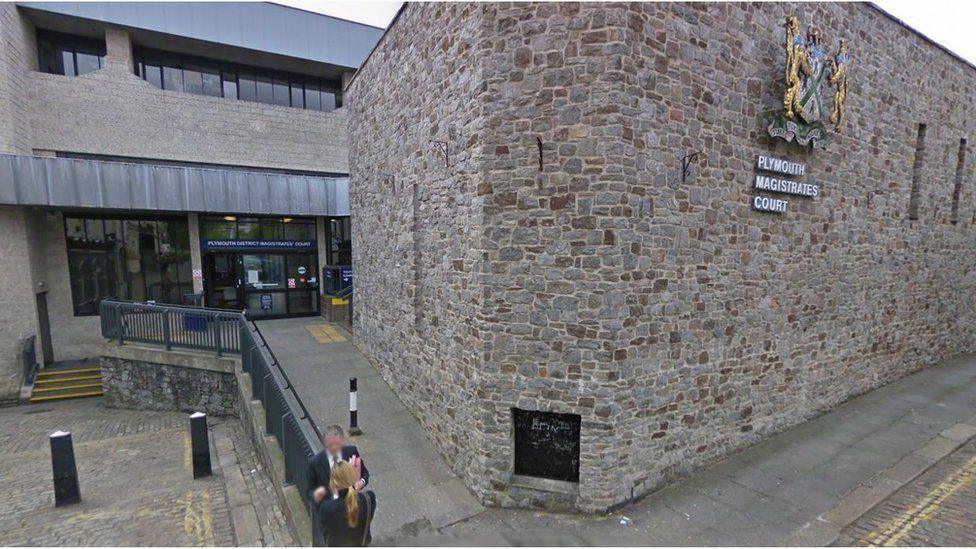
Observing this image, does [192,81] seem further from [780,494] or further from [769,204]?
[780,494]

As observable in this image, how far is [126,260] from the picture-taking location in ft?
50.2

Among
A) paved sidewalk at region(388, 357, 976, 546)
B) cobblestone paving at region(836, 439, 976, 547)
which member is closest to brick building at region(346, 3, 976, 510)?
paved sidewalk at region(388, 357, 976, 546)

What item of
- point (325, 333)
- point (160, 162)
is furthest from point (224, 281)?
point (325, 333)

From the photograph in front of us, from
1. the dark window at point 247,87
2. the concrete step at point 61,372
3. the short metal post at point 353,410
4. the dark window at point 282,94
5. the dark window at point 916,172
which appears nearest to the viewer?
the short metal post at point 353,410

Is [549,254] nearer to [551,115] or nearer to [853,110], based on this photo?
[551,115]

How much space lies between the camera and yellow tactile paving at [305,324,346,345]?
42.7 ft

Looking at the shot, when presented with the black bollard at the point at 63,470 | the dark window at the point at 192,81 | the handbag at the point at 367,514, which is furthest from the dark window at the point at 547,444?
the dark window at the point at 192,81

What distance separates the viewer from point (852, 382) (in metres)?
8.99

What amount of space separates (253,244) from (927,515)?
1844 centimetres

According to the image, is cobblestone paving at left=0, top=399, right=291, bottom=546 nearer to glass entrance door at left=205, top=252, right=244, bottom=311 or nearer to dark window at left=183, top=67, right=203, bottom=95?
glass entrance door at left=205, top=252, right=244, bottom=311

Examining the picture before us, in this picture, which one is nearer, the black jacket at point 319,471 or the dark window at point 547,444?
the black jacket at point 319,471

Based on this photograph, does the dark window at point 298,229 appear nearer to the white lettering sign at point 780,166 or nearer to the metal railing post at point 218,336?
the metal railing post at point 218,336

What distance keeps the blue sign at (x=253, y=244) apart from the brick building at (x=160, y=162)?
0.05m

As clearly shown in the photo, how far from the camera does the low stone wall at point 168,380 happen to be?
434 inches
